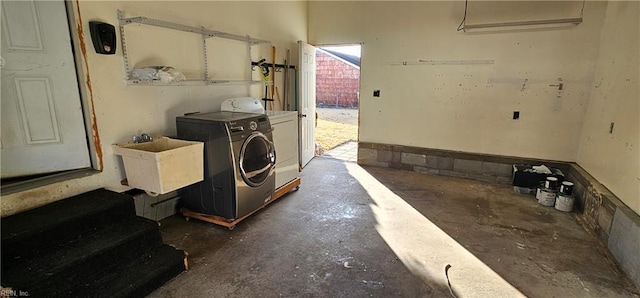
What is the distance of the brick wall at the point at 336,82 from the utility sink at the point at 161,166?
10589 mm

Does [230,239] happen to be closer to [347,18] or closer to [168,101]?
[168,101]

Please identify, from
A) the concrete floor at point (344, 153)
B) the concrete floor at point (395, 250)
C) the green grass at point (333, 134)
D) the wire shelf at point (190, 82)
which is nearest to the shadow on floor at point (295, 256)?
the concrete floor at point (395, 250)

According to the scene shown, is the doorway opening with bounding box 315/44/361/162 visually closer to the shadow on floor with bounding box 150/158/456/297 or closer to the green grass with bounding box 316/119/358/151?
the green grass with bounding box 316/119/358/151

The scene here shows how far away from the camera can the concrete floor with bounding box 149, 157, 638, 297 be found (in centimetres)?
205

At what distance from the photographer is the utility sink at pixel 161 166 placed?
2178 mm

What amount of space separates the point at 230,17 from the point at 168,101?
4.20 feet

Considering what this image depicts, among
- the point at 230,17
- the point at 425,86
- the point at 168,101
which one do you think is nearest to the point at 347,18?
the point at 425,86

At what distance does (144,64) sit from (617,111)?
170 inches

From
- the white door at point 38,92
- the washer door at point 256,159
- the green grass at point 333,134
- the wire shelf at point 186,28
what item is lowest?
the green grass at point 333,134

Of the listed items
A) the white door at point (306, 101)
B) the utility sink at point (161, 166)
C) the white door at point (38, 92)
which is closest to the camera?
the white door at point (38, 92)

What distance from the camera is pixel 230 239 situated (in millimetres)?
2641

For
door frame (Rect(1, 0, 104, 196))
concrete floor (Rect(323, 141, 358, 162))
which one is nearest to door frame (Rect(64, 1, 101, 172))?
door frame (Rect(1, 0, 104, 196))

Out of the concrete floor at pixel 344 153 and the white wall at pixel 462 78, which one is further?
the concrete floor at pixel 344 153

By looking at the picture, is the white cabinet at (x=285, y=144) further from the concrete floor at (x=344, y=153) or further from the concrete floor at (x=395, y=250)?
the concrete floor at (x=344, y=153)
